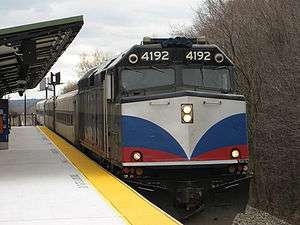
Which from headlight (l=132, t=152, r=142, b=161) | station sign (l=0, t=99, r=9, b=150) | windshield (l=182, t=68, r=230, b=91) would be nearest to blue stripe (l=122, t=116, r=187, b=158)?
headlight (l=132, t=152, r=142, b=161)

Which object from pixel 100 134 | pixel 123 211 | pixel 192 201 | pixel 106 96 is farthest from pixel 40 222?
pixel 100 134

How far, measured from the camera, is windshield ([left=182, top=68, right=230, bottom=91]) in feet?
33.7

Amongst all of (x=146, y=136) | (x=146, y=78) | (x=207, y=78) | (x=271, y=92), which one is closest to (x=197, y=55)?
(x=207, y=78)

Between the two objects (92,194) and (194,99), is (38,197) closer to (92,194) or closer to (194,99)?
(92,194)

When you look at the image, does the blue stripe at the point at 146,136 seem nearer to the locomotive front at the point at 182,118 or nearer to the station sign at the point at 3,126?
the locomotive front at the point at 182,118

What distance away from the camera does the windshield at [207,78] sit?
1027 cm

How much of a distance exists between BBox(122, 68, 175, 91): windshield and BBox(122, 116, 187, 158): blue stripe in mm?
755

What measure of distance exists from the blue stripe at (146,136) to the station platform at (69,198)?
840 millimetres

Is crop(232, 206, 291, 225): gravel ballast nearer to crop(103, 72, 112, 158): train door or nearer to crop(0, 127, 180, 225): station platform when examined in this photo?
crop(0, 127, 180, 225): station platform

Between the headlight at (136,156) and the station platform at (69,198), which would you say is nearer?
the station platform at (69,198)

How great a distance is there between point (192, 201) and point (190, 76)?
2355 millimetres

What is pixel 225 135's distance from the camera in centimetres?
983

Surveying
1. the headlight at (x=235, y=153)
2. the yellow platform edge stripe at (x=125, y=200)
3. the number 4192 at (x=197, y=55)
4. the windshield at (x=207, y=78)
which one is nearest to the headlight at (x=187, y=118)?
the windshield at (x=207, y=78)

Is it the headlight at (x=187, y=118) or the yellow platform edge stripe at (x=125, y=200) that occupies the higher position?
the headlight at (x=187, y=118)
